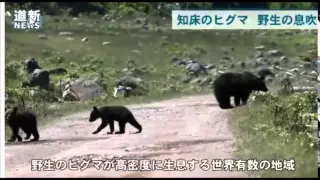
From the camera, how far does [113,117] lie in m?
7.46

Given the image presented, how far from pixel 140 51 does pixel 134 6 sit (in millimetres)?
510

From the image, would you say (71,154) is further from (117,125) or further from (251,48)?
(251,48)

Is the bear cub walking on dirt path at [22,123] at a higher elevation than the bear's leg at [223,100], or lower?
lower

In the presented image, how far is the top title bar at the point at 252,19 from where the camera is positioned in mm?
7387

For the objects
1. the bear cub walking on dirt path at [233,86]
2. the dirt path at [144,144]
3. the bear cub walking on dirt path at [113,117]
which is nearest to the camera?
the dirt path at [144,144]

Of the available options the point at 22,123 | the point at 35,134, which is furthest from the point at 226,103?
the point at 22,123

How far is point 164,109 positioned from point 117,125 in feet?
1.80

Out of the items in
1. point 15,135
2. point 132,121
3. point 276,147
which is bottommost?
point 276,147

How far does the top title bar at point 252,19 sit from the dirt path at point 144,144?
91 centimetres

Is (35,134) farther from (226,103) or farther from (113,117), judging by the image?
(226,103)

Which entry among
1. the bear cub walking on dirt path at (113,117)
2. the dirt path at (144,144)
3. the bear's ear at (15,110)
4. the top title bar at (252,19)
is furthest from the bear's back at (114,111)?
the top title bar at (252,19)

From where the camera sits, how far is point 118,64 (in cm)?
757

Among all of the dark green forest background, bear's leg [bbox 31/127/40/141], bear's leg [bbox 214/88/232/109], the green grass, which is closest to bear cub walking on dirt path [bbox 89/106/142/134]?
bear's leg [bbox 31/127/40/141]

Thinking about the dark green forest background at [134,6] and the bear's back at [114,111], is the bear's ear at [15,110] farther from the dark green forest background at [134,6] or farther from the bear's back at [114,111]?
the dark green forest background at [134,6]
